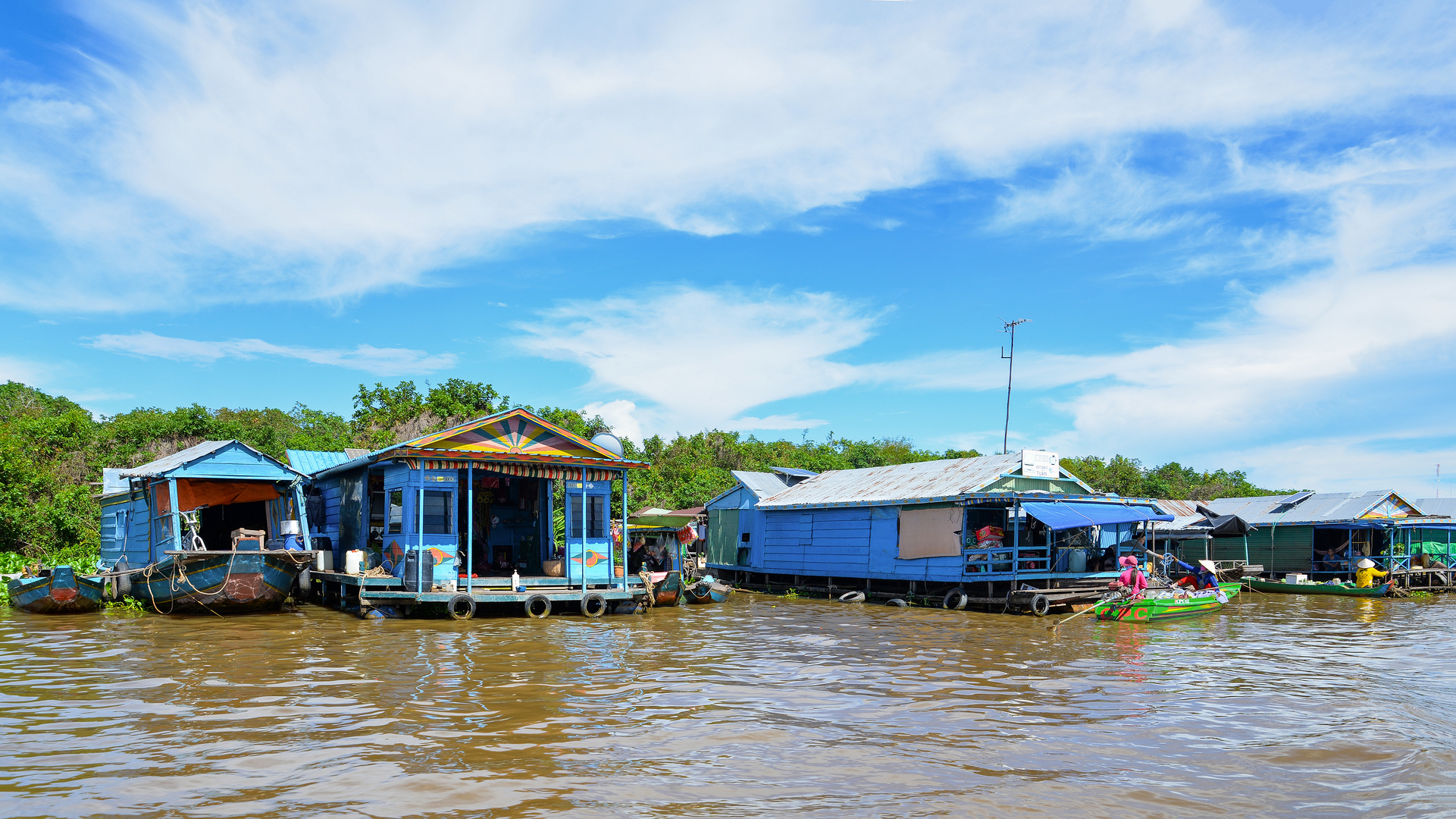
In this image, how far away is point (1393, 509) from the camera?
116ft

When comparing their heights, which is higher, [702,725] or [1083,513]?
[1083,513]

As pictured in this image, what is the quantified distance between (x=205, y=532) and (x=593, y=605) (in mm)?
12888

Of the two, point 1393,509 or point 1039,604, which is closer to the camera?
point 1039,604

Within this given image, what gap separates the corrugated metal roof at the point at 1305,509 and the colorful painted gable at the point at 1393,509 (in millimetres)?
166

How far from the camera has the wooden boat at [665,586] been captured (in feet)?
75.2

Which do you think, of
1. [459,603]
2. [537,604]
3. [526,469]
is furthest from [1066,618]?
[459,603]

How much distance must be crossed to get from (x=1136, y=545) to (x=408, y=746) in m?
25.0

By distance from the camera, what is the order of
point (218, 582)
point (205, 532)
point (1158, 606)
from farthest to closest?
point (205, 532)
point (1158, 606)
point (218, 582)

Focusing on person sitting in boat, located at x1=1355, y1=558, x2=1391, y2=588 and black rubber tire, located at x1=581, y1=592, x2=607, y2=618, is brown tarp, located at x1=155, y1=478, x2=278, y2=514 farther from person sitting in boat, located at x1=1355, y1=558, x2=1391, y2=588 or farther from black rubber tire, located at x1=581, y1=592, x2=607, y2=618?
person sitting in boat, located at x1=1355, y1=558, x2=1391, y2=588

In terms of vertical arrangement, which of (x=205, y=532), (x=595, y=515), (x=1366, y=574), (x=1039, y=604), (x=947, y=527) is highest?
(x=595, y=515)

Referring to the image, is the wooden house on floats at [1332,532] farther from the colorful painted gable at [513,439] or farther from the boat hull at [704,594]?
the colorful painted gable at [513,439]

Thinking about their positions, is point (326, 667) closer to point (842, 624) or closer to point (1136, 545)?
point (842, 624)

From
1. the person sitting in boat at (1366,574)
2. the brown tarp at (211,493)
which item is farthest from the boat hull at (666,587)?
the person sitting in boat at (1366,574)

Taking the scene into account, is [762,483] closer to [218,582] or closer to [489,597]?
[489,597]
